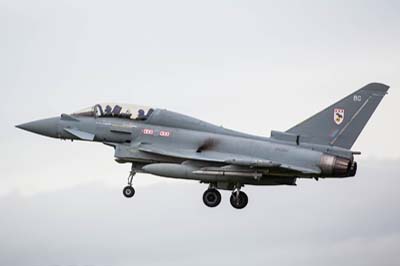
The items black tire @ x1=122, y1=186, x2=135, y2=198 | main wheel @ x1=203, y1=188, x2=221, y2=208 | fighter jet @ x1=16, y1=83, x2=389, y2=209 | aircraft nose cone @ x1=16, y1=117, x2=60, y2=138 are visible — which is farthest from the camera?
aircraft nose cone @ x1=16, y1=117, x2=60, y2=138

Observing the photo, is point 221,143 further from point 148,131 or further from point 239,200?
point 148,131

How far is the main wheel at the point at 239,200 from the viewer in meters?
62.5

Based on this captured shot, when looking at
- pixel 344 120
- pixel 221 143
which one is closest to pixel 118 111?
pixel 221 143

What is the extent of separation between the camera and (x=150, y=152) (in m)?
62.1

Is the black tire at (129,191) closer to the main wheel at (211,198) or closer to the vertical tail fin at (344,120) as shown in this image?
the main wheel at (211,198)

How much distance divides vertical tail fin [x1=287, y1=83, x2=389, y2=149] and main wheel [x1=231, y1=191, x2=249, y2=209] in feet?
9.70

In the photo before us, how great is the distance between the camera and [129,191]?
62812mm

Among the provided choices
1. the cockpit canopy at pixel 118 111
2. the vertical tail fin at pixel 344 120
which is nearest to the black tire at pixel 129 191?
the cockpit canopy at pixel 118 111

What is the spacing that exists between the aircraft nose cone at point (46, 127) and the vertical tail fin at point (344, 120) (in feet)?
29.1

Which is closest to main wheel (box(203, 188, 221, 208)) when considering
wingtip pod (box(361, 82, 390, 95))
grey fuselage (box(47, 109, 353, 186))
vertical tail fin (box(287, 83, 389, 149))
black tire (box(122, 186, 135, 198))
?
grey fuselage (box(47, 109, 353, 186))

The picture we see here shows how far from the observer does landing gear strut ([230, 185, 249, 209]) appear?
Result: 6247 centimetres

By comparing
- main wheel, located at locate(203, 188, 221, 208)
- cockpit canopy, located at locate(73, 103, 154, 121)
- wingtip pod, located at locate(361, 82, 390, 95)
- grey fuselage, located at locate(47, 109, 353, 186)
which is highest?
wingtip pod, located at locate(361, 82, 390, 95)

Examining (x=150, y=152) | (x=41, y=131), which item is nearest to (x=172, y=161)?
(x=150, y=152)

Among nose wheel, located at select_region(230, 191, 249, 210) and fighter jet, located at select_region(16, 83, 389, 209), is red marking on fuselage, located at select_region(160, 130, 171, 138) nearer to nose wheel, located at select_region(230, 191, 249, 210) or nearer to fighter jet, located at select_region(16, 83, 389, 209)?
fighter jet, located at select_region(16, 83, 389, 209)
